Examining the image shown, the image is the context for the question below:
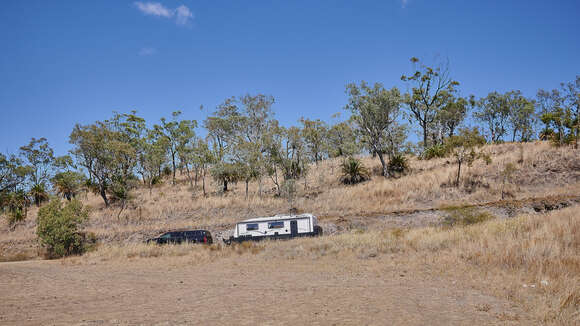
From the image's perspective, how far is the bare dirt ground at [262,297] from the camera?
8320 millimetres

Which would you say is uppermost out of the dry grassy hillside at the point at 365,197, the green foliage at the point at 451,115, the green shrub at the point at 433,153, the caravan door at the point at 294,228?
the green foliage at the point at 451,115

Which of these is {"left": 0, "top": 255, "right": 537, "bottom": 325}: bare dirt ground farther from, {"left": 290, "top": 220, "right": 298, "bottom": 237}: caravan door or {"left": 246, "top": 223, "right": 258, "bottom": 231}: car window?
{"left": 246, "top": 223, "right": 258, "bottom": 231}: car window

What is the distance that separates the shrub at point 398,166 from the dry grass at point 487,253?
65.7 ft

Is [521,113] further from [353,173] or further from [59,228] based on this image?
[59,228]

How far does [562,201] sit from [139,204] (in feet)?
129

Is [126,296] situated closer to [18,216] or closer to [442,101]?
[18,216]

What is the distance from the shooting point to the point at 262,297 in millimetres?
10617

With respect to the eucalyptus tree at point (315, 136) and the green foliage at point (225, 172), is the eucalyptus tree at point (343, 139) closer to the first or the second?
the eucalyptus tree at point (315, 136)

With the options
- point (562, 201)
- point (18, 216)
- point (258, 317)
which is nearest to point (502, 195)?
point (562, 201)

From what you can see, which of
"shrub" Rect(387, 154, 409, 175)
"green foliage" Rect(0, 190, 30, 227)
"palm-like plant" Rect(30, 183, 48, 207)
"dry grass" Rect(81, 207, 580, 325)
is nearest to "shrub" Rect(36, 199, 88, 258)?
"dry grass" Rect(81, 207, 580, 325)

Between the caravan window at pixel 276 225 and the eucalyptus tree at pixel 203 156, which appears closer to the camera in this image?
the caravan window at pixel 276 225

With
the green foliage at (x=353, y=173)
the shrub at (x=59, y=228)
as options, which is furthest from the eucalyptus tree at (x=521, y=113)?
the shrub at (x=59, y=228)

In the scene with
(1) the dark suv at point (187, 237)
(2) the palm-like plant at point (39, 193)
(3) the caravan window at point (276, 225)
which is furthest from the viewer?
(2) the palm-like plant at point (39, 193)

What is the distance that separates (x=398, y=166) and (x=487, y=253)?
27.3 metres
